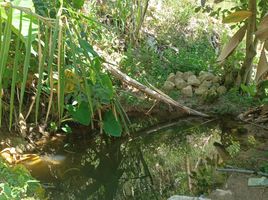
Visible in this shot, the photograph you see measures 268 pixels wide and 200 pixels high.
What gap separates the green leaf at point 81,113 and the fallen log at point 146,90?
1.98 ft

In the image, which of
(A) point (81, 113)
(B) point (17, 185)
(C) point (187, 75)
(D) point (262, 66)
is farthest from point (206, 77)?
(B) point (17, 185)

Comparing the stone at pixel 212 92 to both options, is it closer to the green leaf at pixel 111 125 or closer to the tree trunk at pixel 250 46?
the tree trunk at pixel 250 46

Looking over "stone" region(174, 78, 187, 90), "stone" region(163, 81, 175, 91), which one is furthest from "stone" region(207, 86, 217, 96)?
"stone" region(163, 81, 175, 91)

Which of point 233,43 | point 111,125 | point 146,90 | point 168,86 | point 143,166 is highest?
point 233,43

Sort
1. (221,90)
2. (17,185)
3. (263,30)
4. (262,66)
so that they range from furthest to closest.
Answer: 1. (221,90)
2. (262,66)
3. (263,30)
4. (17,185)

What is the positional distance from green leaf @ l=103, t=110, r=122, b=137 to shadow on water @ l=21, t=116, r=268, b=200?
0.29m

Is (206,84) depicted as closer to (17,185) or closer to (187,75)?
(187,75)

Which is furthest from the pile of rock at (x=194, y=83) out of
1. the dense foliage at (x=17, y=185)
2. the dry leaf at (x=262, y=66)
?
the dense foliage at (x=17, y=185)

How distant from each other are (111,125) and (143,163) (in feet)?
1.51

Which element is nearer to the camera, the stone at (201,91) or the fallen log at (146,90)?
the fallen log at (146,90)

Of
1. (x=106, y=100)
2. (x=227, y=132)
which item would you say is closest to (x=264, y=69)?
(x=227, y=132)

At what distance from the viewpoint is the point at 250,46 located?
4977 mm

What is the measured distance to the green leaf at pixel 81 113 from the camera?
397 centimetres

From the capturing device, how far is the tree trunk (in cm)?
475
